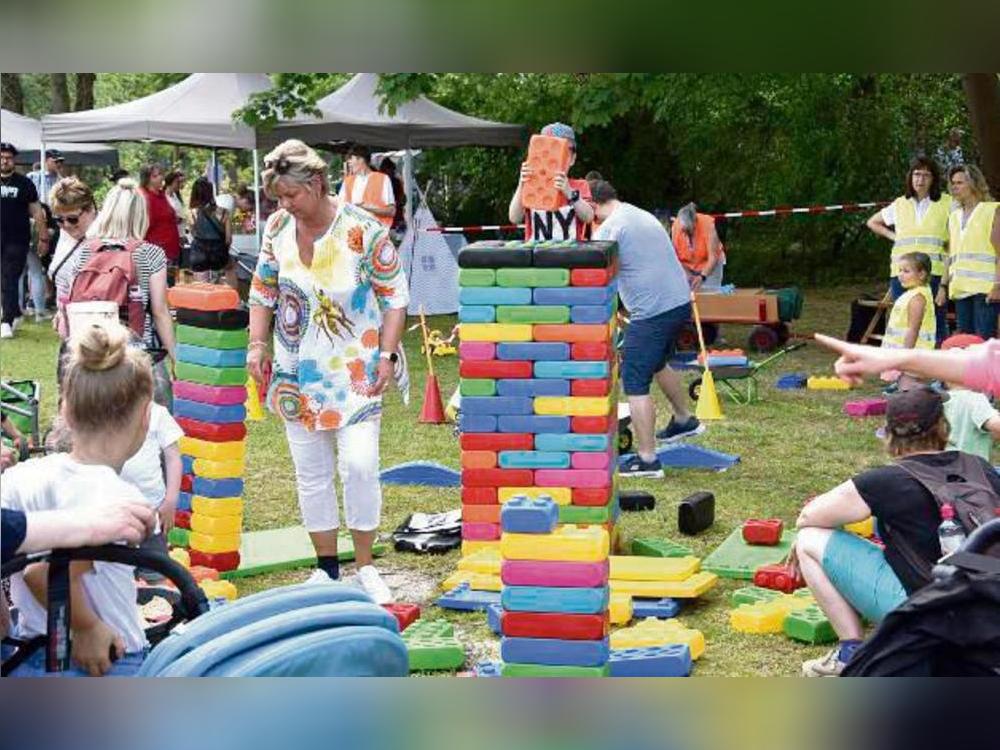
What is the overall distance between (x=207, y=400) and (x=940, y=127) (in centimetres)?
1350

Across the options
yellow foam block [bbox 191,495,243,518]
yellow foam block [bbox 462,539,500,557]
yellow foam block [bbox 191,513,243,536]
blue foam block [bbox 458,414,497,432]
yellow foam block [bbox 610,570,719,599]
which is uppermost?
blue foam block [bbox 458,414,497,432]

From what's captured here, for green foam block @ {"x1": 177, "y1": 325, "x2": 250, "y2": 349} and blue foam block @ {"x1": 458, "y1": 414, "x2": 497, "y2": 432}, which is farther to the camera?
blue foam block @ {"x1": 458, "y1": 414, "x2": 497, "y2": 432}

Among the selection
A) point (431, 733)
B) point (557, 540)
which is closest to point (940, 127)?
point (557, 540)

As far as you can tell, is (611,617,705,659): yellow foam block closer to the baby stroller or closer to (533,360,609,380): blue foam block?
(533,360,609,380): blue foam block

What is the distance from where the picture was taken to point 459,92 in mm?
20609

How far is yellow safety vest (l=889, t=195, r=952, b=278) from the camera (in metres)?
11.4

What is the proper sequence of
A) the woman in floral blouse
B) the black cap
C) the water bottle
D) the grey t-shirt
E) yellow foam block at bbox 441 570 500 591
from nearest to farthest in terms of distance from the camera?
the water bottle
the black cap
the woman in floral blouse
yellow foam block at bbox 441 570 500 591
the grey t-shirt

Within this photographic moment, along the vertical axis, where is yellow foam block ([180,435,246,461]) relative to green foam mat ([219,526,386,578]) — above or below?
above

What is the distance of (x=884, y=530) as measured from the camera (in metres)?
4.91

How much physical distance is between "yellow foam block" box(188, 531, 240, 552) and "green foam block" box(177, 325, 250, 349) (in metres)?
0.79

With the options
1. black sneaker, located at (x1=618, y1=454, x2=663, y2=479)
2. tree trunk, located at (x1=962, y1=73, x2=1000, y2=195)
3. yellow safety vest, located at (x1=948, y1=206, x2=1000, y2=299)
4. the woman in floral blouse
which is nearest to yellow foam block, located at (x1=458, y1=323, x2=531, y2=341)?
the woman in floral blouse

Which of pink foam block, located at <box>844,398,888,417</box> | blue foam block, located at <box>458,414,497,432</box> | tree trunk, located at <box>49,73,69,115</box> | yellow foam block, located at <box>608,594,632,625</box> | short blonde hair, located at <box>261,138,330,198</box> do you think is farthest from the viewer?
tree trunk, located at <box>49,73,69,115</box>

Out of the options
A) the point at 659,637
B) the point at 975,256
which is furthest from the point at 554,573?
the point at 975,256

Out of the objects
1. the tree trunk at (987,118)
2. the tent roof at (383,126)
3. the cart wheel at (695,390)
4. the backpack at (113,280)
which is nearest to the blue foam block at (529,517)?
the backpack at (113,280)
